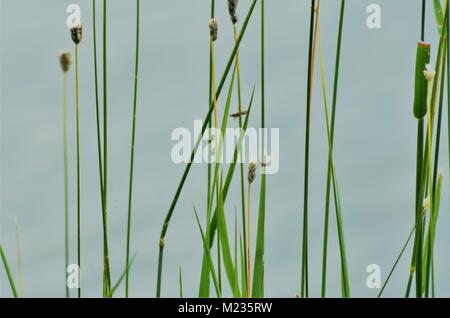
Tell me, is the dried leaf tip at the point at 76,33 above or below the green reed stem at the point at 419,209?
above

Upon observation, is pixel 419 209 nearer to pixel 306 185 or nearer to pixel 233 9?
pixel 306 185

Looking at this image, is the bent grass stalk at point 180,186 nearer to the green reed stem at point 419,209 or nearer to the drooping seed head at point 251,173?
the drooping seed head at point 251,173

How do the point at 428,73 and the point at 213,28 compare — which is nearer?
the point at 428,73

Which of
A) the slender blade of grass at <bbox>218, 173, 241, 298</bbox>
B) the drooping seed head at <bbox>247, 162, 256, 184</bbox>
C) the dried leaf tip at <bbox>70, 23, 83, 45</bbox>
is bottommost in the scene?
the slender blade of grass at <bbox>218, 173, 241, 298</bbox>

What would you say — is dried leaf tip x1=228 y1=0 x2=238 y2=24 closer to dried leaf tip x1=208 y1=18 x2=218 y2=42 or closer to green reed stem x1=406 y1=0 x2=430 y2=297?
dried leaf tip x1=208 y1=18 x2=218 y2=42

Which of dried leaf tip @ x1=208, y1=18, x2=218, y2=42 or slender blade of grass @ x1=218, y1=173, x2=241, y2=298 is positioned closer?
slender blade of grass @ x1=218, y1=173, x2=241, y2=298

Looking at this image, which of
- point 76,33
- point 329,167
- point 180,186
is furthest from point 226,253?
point 76,33

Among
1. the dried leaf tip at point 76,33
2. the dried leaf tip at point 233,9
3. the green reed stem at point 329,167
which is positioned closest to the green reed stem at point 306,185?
the green reed stem at point 329,167

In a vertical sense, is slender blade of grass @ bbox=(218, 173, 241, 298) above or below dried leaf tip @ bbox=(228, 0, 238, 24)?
below

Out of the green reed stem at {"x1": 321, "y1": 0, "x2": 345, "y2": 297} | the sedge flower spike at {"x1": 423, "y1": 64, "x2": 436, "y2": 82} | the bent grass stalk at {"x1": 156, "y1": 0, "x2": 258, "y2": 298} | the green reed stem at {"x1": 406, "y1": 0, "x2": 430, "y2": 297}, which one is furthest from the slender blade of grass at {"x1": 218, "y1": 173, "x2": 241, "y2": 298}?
the sedge flower spike at {"x1": 423, "y1": 64, "x2": 436, "y2": 82}

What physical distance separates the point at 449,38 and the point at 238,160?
596 millimetres
